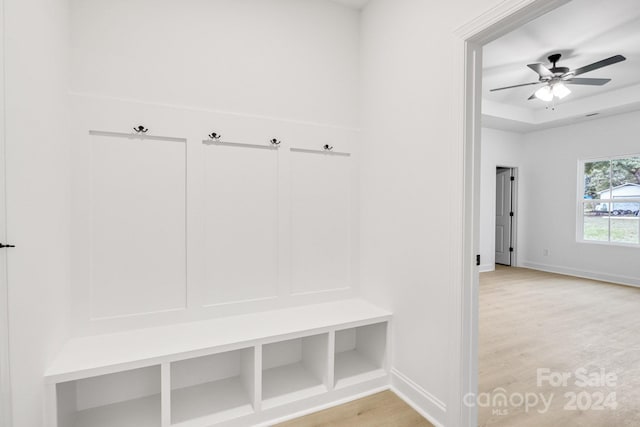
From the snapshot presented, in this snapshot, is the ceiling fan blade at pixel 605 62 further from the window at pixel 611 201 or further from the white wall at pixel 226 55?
the window at pixel 611 201

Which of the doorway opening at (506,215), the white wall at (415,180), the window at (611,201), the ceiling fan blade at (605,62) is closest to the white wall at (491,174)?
the doorway opening at (506,215)

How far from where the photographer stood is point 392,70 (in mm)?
2244

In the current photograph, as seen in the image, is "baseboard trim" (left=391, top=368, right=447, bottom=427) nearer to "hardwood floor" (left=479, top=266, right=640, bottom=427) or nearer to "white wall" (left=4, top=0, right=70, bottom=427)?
"hardwood floor" (left=479, top=266, right=640, bottom=427)

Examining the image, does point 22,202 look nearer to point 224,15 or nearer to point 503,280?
point 224,15

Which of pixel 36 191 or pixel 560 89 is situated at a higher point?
pixel 560 89

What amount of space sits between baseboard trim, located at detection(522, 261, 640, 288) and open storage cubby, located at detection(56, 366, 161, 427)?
6.73 meters

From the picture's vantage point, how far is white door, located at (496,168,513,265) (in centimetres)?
656

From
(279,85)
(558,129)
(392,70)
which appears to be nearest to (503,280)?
(558,129)

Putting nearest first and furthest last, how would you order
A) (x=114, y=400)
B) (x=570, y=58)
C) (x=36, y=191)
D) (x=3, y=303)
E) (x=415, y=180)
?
1. (x=3, y=303)
2. (x=36, y=191)
3. (x=114, y=400)
4. (x=415, y=180)
5. (x=570, y=58)

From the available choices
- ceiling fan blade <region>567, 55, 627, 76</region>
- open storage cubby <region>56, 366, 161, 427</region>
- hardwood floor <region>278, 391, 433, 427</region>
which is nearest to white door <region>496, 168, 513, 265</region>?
ceiling fan blade <region>567, 55, 627, 76</region>

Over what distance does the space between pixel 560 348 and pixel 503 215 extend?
439 centimetres

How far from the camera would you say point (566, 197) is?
5836mm

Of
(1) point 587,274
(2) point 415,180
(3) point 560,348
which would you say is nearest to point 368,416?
(2) point 415,180

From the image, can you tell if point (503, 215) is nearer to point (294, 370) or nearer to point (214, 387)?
point (294, 370)
